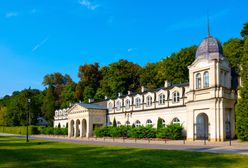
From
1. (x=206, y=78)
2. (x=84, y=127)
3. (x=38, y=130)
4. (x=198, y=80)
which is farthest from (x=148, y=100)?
(x=38, y=130)

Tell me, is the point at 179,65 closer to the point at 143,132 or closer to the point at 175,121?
the point at 175,121

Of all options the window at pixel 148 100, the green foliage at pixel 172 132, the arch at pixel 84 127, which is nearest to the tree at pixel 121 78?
the arch at pixel 84 127

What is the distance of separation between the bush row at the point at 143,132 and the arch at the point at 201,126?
2856 millimetres

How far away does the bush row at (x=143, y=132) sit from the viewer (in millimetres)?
45850

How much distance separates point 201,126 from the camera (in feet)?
148

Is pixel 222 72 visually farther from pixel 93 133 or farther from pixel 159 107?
pixel 93 133

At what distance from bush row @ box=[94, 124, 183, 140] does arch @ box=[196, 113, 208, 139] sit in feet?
9.37

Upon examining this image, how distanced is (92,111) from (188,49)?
24231 millimetres

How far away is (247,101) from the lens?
37.3 meters

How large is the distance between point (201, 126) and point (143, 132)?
31.3 ft

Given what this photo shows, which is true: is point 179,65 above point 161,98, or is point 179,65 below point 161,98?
above

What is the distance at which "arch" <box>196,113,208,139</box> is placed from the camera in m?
44.0

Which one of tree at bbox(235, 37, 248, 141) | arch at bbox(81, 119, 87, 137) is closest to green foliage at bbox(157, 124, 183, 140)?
tree at bbox(235, 37, 248, 141)

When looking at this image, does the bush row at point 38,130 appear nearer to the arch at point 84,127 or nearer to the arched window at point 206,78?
the arch at point 84,127
